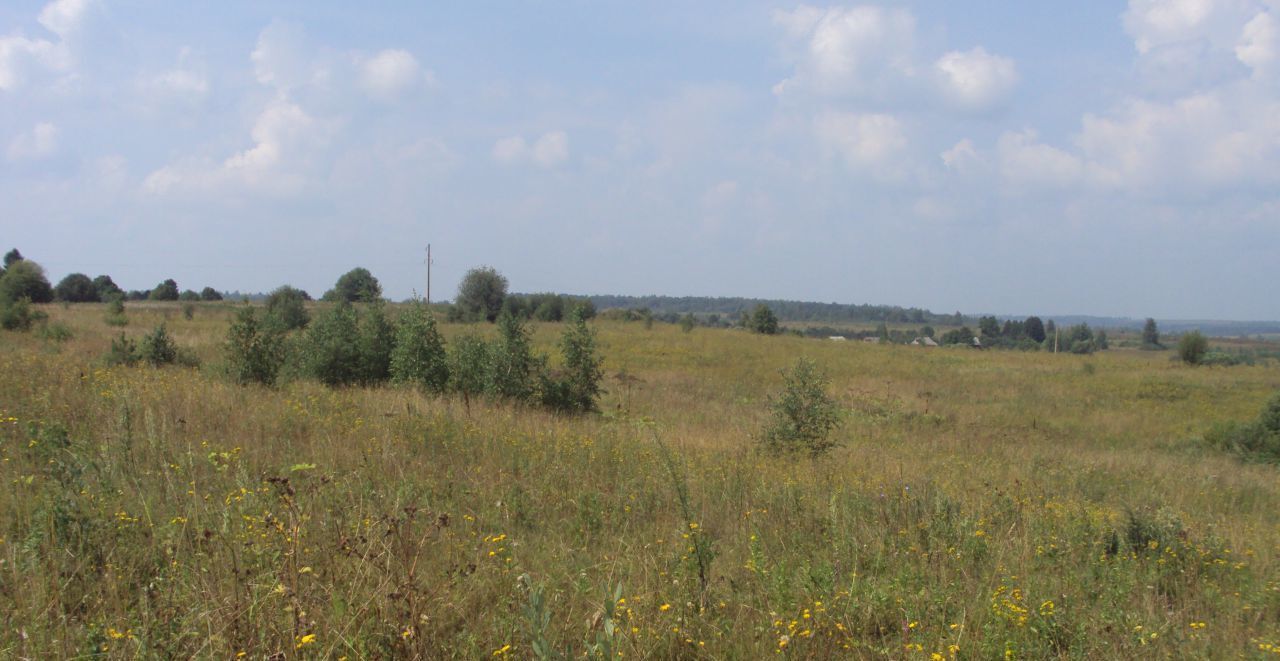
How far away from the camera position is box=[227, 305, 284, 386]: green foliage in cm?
1268

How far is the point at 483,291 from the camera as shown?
63656mm

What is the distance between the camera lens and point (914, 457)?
11555mm

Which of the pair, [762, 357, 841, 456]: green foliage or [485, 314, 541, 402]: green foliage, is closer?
[762, 357, 841, 456]: green foliage

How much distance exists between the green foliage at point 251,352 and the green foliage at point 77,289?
198ft

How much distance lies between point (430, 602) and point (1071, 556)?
4.23m

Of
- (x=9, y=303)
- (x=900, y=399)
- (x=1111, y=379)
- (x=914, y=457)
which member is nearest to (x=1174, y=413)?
(x=1111, y=379)

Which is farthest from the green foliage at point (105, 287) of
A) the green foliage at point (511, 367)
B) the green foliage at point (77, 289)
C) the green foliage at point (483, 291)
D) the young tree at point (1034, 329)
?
the young tree at point (1034, 329)

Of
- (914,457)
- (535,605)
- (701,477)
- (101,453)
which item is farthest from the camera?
(914,457)

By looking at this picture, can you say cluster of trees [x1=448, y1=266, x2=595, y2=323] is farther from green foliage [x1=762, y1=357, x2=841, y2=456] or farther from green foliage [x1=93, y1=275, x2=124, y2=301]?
green foliage [x1=762, y1=357, x2=841, y2=456]

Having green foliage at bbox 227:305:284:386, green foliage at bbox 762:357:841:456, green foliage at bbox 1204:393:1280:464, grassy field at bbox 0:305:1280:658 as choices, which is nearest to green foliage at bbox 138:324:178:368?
green foliage at bbox 227:305:284:386

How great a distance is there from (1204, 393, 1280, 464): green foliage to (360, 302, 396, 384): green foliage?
65.5ft

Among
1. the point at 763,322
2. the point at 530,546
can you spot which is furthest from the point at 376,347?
the point at 763,322

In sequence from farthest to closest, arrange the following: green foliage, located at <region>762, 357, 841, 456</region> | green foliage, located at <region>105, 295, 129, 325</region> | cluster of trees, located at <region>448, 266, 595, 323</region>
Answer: cluster of trees, located at <region>448, 266, 595, 323</region>, green foliage, located at <region>105, 295, 129, 325</region>, green foliage, located at <region>762, 357, 841, 456</region>

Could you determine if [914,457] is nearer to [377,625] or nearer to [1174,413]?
[377,625]
